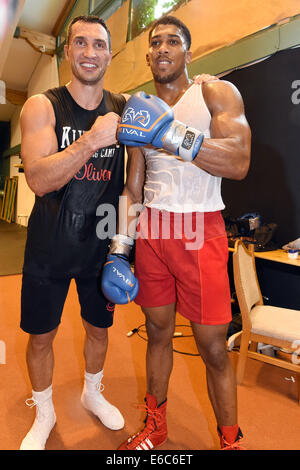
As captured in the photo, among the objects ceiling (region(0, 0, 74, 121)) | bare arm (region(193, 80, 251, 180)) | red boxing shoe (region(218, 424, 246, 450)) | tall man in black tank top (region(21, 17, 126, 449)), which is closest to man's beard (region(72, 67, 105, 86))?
tall man in black tank top (region(21, 17, 126, 449))

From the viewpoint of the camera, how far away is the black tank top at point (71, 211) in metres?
1.48

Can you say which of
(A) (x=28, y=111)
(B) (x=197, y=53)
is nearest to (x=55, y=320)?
(A) (x=28, y=111)

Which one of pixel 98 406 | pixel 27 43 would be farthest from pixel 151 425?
pixel 27 43

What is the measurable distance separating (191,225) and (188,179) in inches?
7.6

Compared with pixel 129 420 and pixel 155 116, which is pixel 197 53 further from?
pixel 129 420

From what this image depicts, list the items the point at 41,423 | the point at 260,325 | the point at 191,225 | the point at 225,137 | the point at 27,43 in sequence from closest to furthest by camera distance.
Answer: the point at 225,137 → the point at 191,225 → the point at 41,423 → the point at 260,325 → the point at 27,43

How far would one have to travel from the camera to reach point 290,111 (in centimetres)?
272

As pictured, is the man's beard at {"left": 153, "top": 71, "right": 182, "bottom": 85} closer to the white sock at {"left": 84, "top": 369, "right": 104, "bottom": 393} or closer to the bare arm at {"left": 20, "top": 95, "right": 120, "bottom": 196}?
the bare arm at {"left": 20, "top": 95, "right": 120, "bottom": 196}

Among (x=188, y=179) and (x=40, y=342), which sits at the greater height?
(x=188, y=179)

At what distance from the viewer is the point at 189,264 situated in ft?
4.49

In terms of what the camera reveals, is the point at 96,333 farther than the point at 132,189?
Yes

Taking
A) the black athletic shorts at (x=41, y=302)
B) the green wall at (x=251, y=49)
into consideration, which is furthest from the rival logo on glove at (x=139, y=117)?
the green wall at (x=251, y=49)

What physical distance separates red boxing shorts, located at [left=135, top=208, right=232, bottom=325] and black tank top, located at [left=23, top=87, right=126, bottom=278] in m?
0.26

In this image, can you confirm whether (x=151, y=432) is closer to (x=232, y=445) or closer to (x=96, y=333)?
(x=232, y=445)
